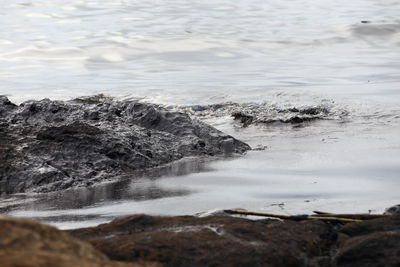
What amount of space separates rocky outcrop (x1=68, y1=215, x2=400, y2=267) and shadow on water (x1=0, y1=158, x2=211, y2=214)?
A: 106cm

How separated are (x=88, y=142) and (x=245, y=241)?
242 centimetres

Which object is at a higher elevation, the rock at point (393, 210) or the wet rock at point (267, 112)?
the wet rock at point (267, 112)

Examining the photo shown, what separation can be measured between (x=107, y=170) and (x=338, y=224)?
207 cm

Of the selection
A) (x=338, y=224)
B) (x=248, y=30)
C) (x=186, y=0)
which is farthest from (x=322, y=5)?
(x=338, y=224)

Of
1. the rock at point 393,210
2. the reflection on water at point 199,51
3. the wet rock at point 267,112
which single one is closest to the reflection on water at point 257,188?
the rock at point 393,210

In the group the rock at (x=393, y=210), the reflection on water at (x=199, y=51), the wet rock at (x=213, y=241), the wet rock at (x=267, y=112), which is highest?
the reflection on water at (x=199, y=51)

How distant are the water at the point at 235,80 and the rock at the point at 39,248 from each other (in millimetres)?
1391

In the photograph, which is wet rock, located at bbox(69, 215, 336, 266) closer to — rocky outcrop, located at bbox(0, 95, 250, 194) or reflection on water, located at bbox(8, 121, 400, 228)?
reflection on water, located at bbox(8, 121, 400, 228)

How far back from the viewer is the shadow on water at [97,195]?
12.0 feet

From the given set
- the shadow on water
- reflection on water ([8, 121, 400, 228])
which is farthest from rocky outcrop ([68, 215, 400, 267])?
the shadow on water

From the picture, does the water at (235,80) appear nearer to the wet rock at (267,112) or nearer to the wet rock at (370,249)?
the wet rock at (267,112)

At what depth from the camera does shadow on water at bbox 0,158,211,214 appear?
365cm

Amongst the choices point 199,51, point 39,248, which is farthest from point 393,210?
point 199,51

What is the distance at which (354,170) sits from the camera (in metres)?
4.32
